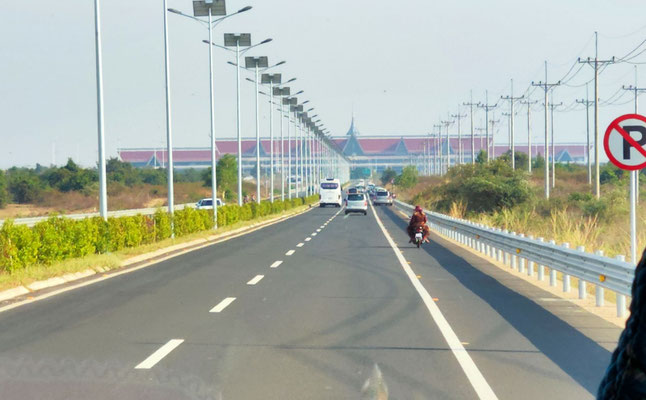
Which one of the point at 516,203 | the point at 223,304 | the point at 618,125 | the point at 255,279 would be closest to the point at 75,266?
the point at 255,279

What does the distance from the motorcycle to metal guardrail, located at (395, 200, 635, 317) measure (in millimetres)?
1514

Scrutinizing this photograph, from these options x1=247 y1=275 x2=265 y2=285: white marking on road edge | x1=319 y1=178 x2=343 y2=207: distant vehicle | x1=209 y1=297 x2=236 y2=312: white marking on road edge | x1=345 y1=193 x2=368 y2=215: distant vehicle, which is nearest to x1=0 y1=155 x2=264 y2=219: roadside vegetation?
x1=319 y1=178 x2=343 y2=207: distant vehicle

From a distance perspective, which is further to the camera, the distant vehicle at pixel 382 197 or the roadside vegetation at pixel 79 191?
the distant vehicle at pixel 382 197

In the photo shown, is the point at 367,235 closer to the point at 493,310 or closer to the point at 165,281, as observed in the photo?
the point at 165,281

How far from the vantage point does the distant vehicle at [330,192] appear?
9012cm

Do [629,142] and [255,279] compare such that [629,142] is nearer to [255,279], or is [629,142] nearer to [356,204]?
[255,279]

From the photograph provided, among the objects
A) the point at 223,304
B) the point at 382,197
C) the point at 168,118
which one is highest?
the point at 168,118

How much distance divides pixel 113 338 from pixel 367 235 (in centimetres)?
2602

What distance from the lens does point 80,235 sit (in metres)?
21.0

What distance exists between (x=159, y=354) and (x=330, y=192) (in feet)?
270

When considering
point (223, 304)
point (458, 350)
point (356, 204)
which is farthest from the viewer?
point (356, 204)

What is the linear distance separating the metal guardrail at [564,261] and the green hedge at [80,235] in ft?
33.6

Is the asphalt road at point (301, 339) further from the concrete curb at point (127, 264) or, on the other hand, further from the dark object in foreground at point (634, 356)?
the dark object in foreground at point (634, 356)

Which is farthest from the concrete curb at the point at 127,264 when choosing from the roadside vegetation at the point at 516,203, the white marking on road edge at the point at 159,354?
the roadside vegetation at the point at 516,203
